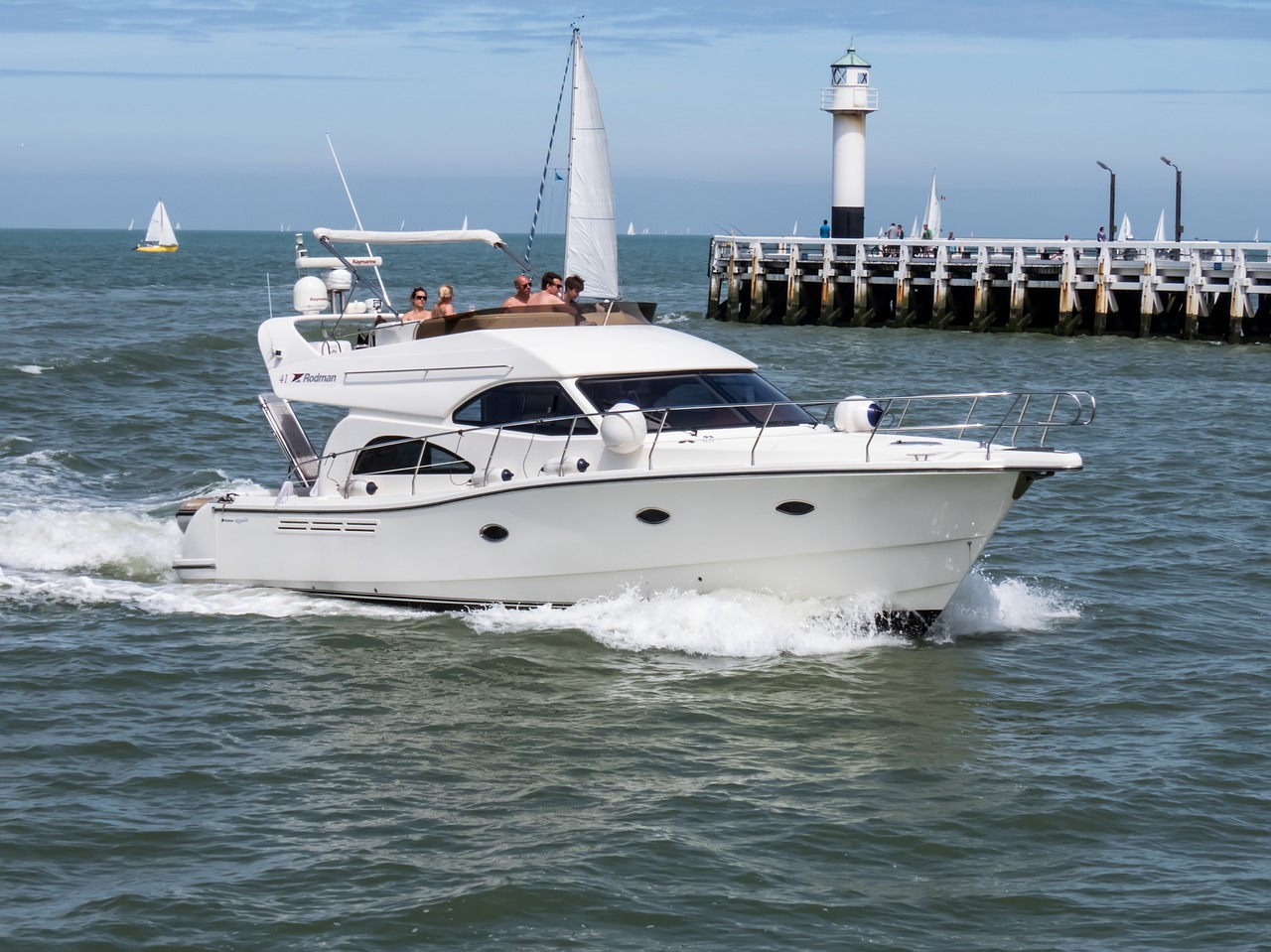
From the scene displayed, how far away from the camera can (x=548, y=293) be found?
13516mm

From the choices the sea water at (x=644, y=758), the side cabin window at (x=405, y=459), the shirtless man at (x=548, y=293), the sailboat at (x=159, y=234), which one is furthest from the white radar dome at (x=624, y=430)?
the sailboat at (x=159, y=234)

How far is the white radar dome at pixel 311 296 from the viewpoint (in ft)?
49.2

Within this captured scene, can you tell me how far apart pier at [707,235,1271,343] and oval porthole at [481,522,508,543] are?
2732 centimetres

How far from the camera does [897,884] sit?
25.5ft

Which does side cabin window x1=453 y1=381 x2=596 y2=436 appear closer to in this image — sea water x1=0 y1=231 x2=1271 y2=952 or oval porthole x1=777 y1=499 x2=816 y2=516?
sea water x1=0 y1=231 x2=1271 y2=952

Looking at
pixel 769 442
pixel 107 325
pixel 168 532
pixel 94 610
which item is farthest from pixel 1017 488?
pixel 107 325

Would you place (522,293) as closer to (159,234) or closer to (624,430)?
(624,430)

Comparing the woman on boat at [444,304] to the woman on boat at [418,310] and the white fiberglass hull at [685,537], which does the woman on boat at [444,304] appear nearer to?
the woman on boat at [418,310]

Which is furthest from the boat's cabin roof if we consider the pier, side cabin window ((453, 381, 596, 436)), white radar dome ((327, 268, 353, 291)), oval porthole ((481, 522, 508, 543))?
the pier

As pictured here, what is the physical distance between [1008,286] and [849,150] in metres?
8.17

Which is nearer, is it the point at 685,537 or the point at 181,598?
the point at 685,537

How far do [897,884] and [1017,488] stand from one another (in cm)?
377

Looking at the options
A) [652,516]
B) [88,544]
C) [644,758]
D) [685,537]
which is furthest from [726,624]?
[88,544]

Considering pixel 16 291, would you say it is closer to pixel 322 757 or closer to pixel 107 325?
pixel 107 325
